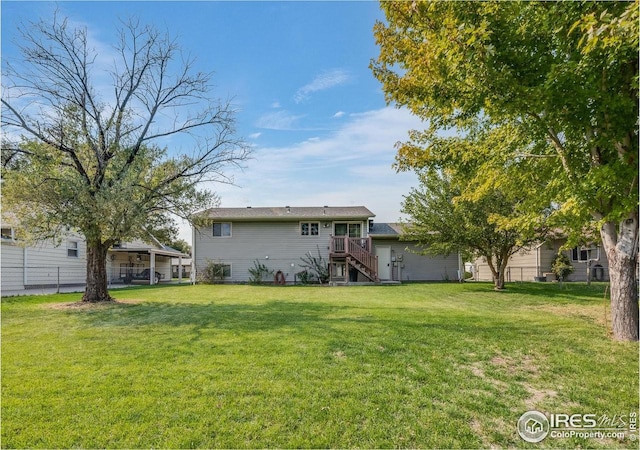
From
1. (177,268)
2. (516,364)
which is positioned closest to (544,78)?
(516,364)

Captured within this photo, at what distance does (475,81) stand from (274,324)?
5.63 meters

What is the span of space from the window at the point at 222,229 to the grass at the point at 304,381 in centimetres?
1336

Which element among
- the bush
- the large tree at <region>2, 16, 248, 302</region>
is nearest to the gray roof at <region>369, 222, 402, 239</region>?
the bush

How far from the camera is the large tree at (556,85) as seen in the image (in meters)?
5.02

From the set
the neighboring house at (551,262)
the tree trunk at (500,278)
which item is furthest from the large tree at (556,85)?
the neighboring house at (551,262)

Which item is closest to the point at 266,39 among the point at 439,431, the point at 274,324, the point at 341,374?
the point at 274,324

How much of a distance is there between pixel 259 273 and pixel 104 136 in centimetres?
1136

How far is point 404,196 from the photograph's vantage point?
16.2 m

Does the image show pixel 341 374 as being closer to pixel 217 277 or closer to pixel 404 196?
pixel 404 196

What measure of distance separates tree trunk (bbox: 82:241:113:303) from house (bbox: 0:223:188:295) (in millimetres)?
853

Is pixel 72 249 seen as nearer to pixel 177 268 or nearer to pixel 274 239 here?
pixel 274 239

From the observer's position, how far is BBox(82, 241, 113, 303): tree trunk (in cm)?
1048

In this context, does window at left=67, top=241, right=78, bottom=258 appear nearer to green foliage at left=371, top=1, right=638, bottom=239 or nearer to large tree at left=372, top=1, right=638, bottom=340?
green foliage at left=371, top=1, right=638, bottom=239

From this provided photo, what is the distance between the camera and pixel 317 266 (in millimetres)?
19625
